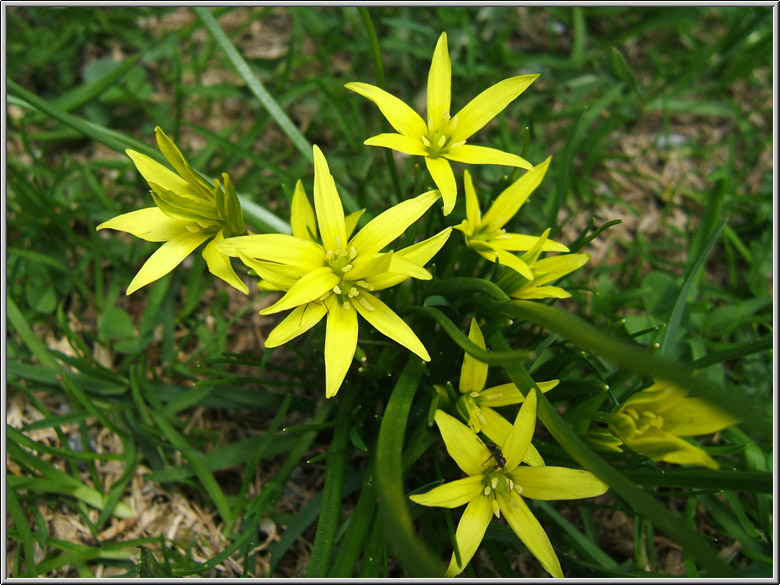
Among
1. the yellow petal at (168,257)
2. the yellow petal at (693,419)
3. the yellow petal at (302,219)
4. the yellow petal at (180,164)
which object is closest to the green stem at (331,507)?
the yellow petal at (302,219)

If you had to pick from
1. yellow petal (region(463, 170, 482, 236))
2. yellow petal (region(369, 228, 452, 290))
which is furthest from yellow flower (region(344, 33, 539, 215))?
yellow petal (region(369, 228, 452, 290))

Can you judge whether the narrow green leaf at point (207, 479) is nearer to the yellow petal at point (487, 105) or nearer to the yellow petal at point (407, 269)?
the yellow petal at point (407, 269)

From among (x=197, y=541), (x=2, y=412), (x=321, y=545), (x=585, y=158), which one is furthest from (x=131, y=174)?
(x=585, y=158)

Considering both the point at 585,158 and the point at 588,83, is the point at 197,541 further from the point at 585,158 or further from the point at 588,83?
the point at 588,83

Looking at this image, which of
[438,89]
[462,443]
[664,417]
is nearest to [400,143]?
[438,89]

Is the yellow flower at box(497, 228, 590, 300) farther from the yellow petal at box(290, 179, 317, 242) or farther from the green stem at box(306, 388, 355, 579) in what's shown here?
the green stem at box(306, 388, 355, 579)

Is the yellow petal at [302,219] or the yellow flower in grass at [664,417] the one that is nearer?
the yellow flower in grass at [664,417]

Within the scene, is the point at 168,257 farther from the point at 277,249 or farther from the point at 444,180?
the point at 444,180
